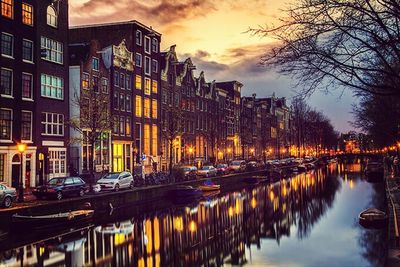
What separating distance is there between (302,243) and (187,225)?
373 inches

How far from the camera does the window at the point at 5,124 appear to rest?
143ft

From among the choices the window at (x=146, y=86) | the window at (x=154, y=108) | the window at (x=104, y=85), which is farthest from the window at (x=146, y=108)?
the window at (x=104, y=85)

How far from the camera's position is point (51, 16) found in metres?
51.3

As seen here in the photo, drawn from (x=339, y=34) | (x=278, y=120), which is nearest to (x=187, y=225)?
(x=339, y=34)

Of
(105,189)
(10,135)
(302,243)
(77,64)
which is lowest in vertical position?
(302,243)

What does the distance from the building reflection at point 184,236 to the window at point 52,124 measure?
49.1ft

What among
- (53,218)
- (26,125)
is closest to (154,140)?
(26,125)

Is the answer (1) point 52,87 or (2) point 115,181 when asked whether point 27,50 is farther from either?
(2) point 115,181

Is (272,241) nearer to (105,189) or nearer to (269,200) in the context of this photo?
(105,189)

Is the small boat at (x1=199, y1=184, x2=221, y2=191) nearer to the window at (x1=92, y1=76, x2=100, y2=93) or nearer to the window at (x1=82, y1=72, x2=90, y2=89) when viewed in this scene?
the window at (x1=92, y1=76, x2=100, y2=93)

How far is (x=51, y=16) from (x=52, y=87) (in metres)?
7.50

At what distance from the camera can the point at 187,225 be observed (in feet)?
123

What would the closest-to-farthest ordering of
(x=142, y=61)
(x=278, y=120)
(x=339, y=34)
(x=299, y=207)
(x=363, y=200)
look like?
(x=339, y=34) < (x=299, y=207) < (x=363, y=200) < (x=142, y=61) < (x=278, y=120)

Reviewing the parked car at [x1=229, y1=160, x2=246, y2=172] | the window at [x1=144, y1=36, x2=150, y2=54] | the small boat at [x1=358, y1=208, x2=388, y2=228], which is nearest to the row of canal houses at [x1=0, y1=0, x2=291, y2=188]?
the window at [x1=144, y1=36, x2=150, y2=54]
